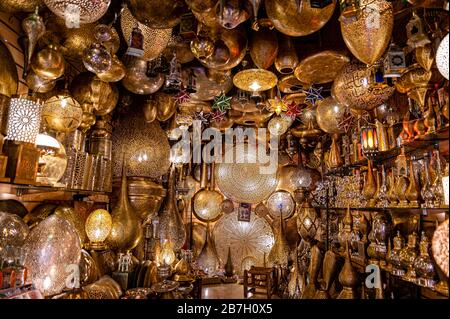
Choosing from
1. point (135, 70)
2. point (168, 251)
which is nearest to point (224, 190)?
point (168, 251)

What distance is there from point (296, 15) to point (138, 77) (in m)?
1.16

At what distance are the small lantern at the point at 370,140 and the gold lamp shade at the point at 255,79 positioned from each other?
74cm

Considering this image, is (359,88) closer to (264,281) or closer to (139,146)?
(139,146)

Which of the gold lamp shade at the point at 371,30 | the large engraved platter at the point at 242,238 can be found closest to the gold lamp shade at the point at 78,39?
the gold lamp shade at the point at 371,30

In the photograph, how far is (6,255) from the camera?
1.25 meters

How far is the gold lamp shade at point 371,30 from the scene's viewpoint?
1199 millimetres

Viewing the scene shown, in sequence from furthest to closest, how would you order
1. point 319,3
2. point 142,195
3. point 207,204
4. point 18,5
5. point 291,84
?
point 207,204
point 142,195
point 291,84
point 18,5
point 319,3

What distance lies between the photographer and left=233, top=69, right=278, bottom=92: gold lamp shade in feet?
6.10

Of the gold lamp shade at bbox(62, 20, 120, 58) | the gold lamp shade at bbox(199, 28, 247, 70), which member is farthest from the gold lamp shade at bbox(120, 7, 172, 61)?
the gold lamp shade at bbox(199, 28, 247, 70)

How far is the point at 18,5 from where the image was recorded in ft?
4.27

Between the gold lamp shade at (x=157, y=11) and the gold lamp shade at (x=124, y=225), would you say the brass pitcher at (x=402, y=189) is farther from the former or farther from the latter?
the gold lamp shade at (x=124, y=225)

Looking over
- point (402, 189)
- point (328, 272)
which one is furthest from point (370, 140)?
point (328, 272)

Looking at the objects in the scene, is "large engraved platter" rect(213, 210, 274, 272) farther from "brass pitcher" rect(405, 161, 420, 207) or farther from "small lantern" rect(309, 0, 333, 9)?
"small lantern" rect(309, 0, 333, 9)
